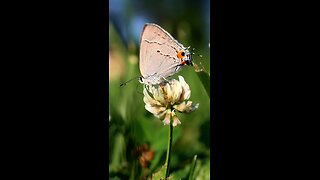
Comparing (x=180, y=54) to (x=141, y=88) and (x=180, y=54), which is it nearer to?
(x=180, y=54)

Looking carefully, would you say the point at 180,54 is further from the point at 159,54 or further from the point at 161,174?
the point at 161,174

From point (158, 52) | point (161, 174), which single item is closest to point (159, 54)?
point (158, 52)

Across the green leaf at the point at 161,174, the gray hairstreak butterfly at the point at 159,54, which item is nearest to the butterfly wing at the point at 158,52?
the gray hairstreak butterfly at the point at 159,54

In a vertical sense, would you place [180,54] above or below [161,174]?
above

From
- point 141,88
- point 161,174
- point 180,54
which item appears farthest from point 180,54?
point 161,174

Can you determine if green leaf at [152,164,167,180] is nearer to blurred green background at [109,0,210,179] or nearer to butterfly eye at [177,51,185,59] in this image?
blurred green background at [109,0,210,179]
